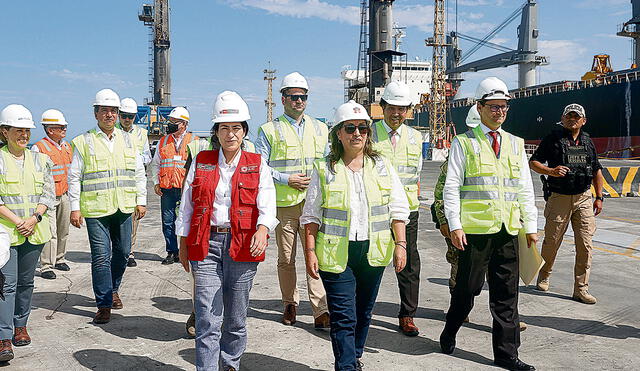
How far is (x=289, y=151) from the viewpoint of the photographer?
4805 millimetres

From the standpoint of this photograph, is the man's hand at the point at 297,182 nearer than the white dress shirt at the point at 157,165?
Yes

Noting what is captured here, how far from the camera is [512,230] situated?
12.5 ft

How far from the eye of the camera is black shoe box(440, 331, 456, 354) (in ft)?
13.1

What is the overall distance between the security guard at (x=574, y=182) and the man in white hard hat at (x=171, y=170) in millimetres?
4676

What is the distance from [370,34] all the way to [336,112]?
35536 millimetres

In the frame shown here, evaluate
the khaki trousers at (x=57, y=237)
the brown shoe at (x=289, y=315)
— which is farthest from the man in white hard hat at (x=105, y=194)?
the khaki trousers at (x=57, y=237)

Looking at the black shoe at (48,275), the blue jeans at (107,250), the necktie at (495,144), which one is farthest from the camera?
the black shoe at (48,275)

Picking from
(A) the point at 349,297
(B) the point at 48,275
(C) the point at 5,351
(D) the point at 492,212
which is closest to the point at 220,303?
(A) the point at 349,297

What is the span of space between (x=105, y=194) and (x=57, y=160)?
2859 millimetres

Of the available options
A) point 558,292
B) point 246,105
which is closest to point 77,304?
point 246,105

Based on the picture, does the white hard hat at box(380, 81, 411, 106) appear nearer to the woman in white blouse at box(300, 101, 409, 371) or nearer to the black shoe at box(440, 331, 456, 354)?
the woman in white blouse at box(300, 101, 409, 371)

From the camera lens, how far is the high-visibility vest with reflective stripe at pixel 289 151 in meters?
4.76

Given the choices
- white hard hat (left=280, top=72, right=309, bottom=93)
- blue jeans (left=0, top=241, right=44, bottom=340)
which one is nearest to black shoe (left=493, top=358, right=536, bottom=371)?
white hard hat (left=280, top=72, right=309, bottom=93)

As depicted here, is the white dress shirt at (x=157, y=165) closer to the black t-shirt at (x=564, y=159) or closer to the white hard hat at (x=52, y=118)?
the white hard hat at (x=52, y=118)
